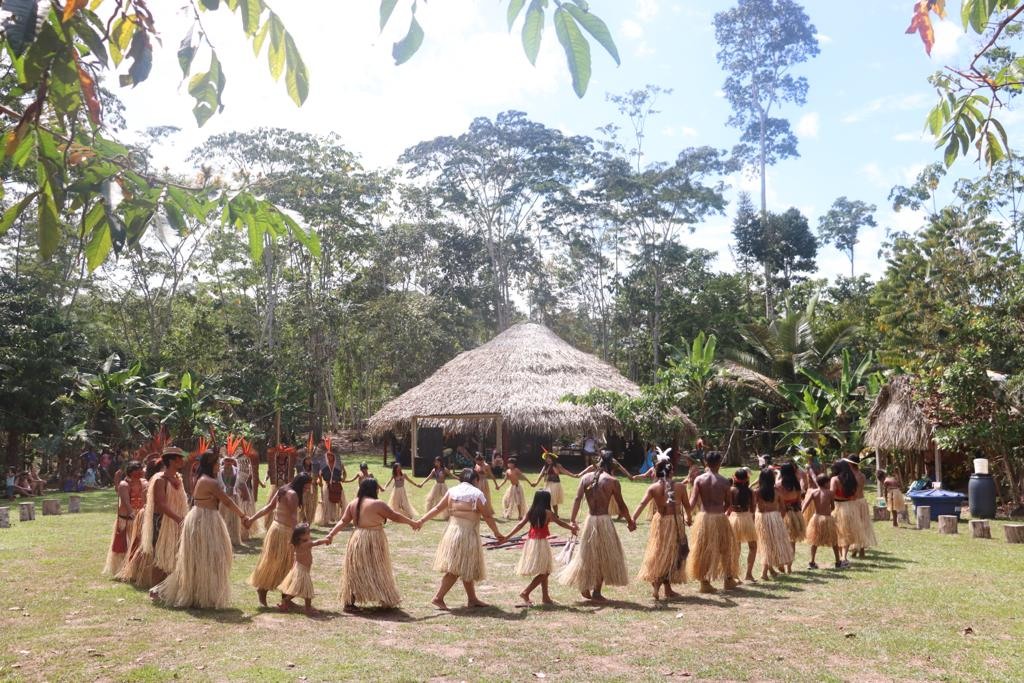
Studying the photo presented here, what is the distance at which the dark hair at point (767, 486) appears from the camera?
8.98 m

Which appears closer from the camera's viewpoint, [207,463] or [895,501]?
[207,463]

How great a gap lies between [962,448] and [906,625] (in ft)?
38.6

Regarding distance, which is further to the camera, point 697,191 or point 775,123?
point 775,123

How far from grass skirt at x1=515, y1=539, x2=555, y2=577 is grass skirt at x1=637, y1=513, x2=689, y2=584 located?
0.93m

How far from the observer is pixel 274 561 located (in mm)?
7227

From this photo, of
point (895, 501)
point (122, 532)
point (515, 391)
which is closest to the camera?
point (122, 532)

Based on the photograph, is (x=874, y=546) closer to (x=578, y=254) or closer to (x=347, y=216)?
(x=347, y=216)

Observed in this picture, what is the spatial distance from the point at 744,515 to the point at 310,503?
23.6 feet

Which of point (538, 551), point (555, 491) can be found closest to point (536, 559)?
point (538, 551)

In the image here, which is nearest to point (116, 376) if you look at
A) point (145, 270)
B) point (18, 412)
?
point (18, 412)

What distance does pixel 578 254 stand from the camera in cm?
4159

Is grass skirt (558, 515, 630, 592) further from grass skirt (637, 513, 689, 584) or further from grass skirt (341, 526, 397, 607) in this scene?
grass skirt (341, 526, 397, 607)

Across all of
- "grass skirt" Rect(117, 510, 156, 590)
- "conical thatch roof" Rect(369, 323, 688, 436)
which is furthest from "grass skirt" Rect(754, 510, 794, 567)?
"conical thatch roof" Rect(369, 323, 688, 436)

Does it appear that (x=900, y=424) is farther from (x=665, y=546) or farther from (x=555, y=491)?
(x=665, y=546)
